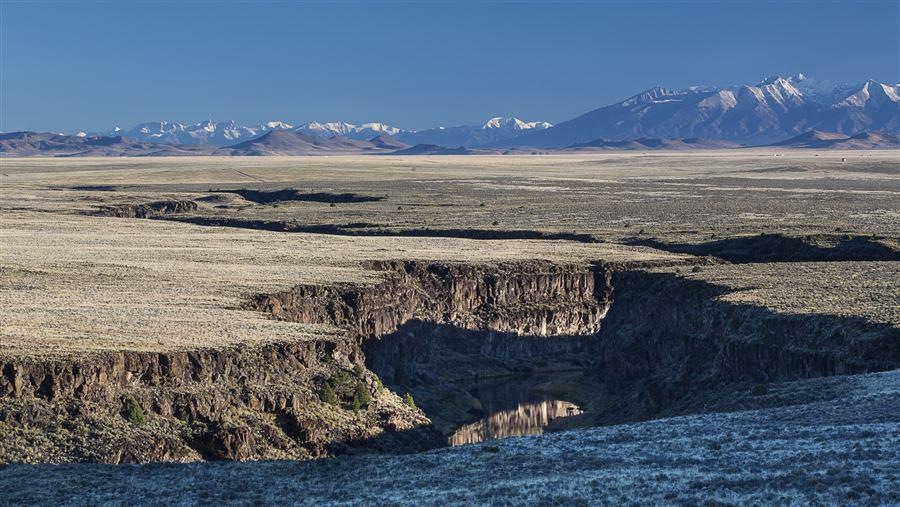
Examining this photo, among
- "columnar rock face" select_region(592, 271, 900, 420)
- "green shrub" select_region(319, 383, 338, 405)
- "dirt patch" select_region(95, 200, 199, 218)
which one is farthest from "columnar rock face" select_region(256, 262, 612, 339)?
"dirt patch" select_region(95, 200, 199, 218)

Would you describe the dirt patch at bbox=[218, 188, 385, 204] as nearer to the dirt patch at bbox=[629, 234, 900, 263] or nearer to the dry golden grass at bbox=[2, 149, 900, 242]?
the dry golden grass at bbox=[2, 149, 900, 242]

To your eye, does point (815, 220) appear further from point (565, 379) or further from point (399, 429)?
point (399, 429)

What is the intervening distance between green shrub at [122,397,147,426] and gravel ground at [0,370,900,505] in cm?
421

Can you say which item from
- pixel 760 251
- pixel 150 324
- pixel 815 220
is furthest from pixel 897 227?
pixel 150 324

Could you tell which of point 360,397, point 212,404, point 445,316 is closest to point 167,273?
point 445,316

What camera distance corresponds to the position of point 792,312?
47406 millimetres

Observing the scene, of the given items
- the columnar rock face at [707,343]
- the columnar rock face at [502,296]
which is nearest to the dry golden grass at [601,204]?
the columnar rock face at [502,296]

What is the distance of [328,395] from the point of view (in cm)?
4119

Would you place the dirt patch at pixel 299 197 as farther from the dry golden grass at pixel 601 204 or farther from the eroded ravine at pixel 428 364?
the eroded ravine at pixel 428 364

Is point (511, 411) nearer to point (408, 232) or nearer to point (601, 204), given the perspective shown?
point (408, 232)

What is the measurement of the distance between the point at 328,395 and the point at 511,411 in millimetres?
15916

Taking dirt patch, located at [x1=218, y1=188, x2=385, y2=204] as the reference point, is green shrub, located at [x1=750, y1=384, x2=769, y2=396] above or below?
above

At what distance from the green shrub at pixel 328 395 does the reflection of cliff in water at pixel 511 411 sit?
8441 millimetres

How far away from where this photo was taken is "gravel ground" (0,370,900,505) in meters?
25.4
